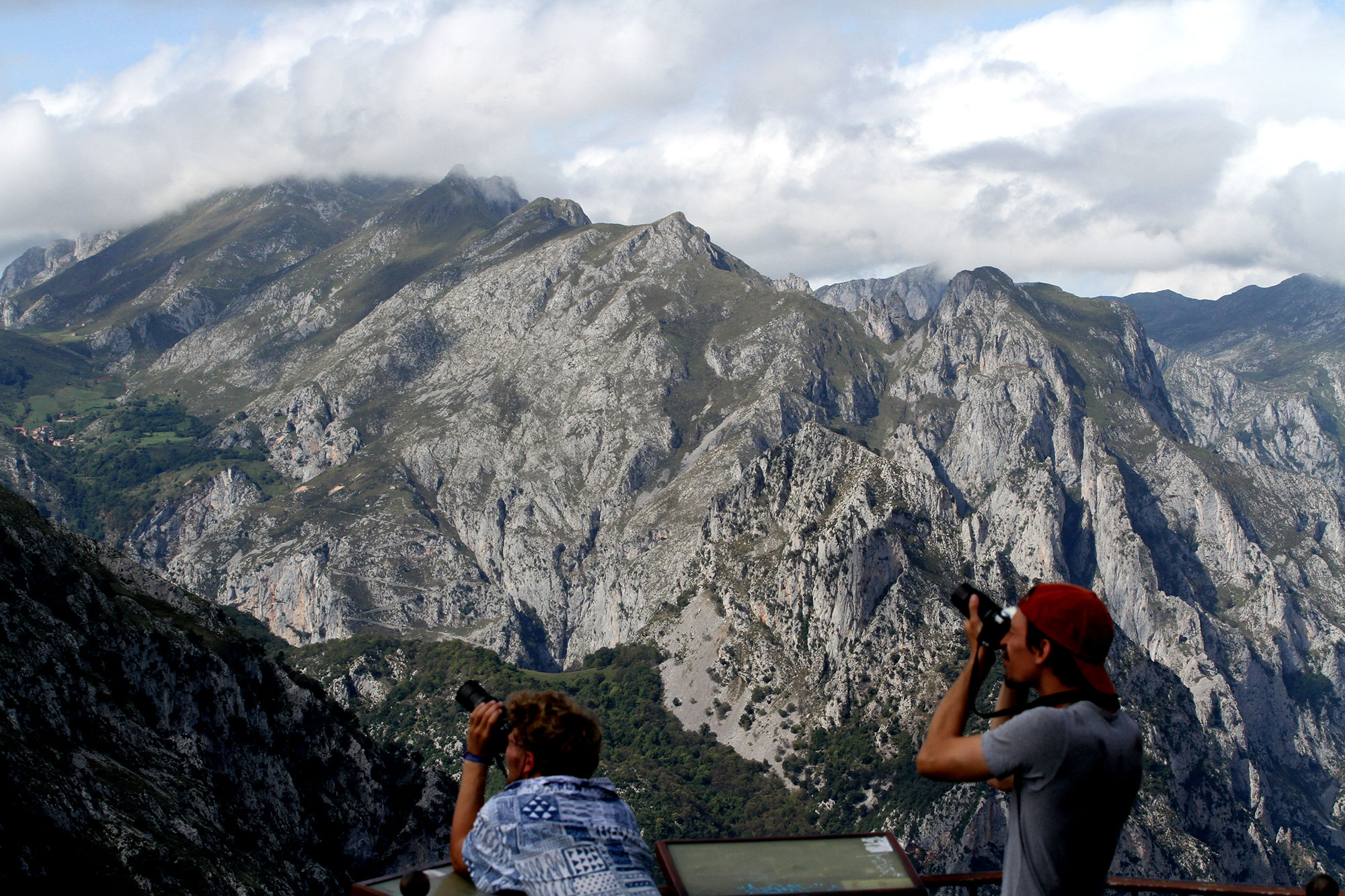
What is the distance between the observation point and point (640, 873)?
28.0 ft

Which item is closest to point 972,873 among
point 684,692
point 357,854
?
point 357,854

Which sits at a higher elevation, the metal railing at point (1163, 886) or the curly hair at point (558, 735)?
the curly hair at point (558, 735)

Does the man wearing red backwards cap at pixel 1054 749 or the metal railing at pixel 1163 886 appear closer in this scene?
the man wearing red backwards cap at pixel 1054 749

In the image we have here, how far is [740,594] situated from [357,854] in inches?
4603

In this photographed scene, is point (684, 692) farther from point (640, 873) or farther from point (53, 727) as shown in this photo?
point (640, 873)

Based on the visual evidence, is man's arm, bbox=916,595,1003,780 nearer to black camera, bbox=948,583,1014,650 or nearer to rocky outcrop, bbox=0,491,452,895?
black camera, bbox=948,583,1014,650

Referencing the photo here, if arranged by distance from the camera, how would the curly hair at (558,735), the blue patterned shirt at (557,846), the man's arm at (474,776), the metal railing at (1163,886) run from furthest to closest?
the metal railing at (1163,886), the man's arm at (474,776), the curly hair at (558,735), the blue patterned shirt at (557,846)

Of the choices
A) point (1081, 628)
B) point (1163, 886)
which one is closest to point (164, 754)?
point (1163, 886)

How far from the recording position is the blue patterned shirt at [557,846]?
836cm

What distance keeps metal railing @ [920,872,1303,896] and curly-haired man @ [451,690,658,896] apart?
3.67 m

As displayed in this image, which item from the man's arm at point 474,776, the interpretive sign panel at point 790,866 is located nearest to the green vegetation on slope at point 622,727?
the interpretive sign panel at point 790,866

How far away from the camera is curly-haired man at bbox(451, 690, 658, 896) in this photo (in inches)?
330

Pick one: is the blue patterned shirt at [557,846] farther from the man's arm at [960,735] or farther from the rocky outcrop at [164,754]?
the rocky outcrop at [164,754]

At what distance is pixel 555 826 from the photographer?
844 cm
